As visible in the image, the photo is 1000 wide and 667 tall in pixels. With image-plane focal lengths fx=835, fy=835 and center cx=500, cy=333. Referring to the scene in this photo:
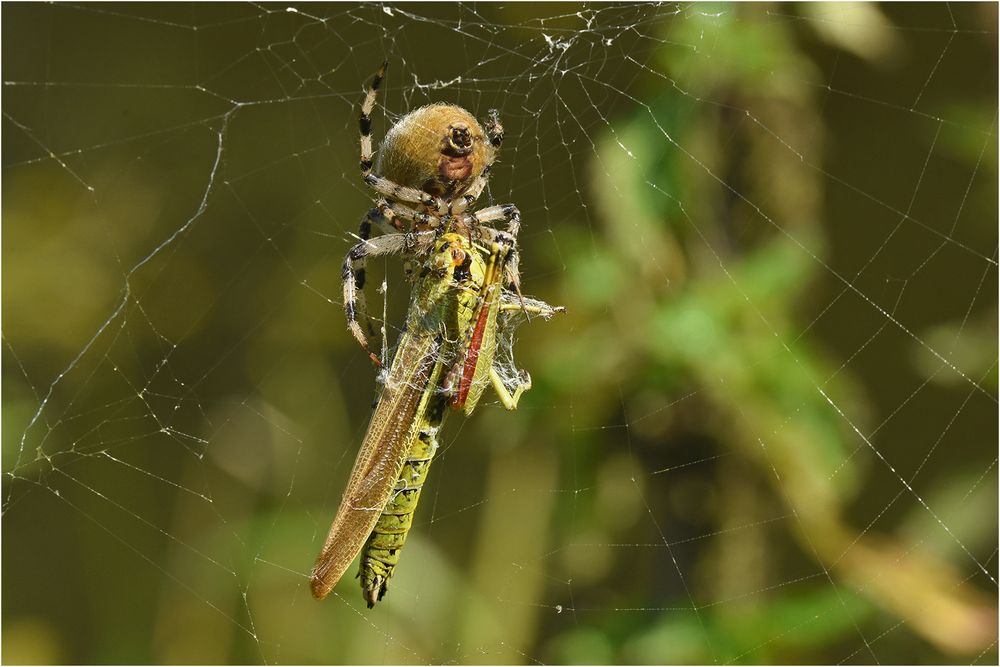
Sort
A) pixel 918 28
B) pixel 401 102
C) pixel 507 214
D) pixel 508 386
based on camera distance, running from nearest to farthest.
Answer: pixel 508 386, pixel 507 214, pixel 918 28, pixel 401 102

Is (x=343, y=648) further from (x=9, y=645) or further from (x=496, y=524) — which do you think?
(x=9, y=645)

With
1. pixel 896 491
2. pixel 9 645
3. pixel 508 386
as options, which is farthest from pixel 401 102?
pixel 9 645

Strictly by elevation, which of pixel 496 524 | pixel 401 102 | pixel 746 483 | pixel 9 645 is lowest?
pixel 9 645

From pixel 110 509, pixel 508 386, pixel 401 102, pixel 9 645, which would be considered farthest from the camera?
pixel 110 509

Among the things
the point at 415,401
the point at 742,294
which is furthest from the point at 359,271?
the point at 742,294

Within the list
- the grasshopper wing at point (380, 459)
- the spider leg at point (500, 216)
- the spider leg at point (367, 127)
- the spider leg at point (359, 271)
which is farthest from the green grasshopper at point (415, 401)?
the spider leg at point (367, 127)

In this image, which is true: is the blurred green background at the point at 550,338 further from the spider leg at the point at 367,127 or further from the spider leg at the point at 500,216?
the spider leg at the point at 367,127

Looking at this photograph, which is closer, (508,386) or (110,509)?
(508,386)
